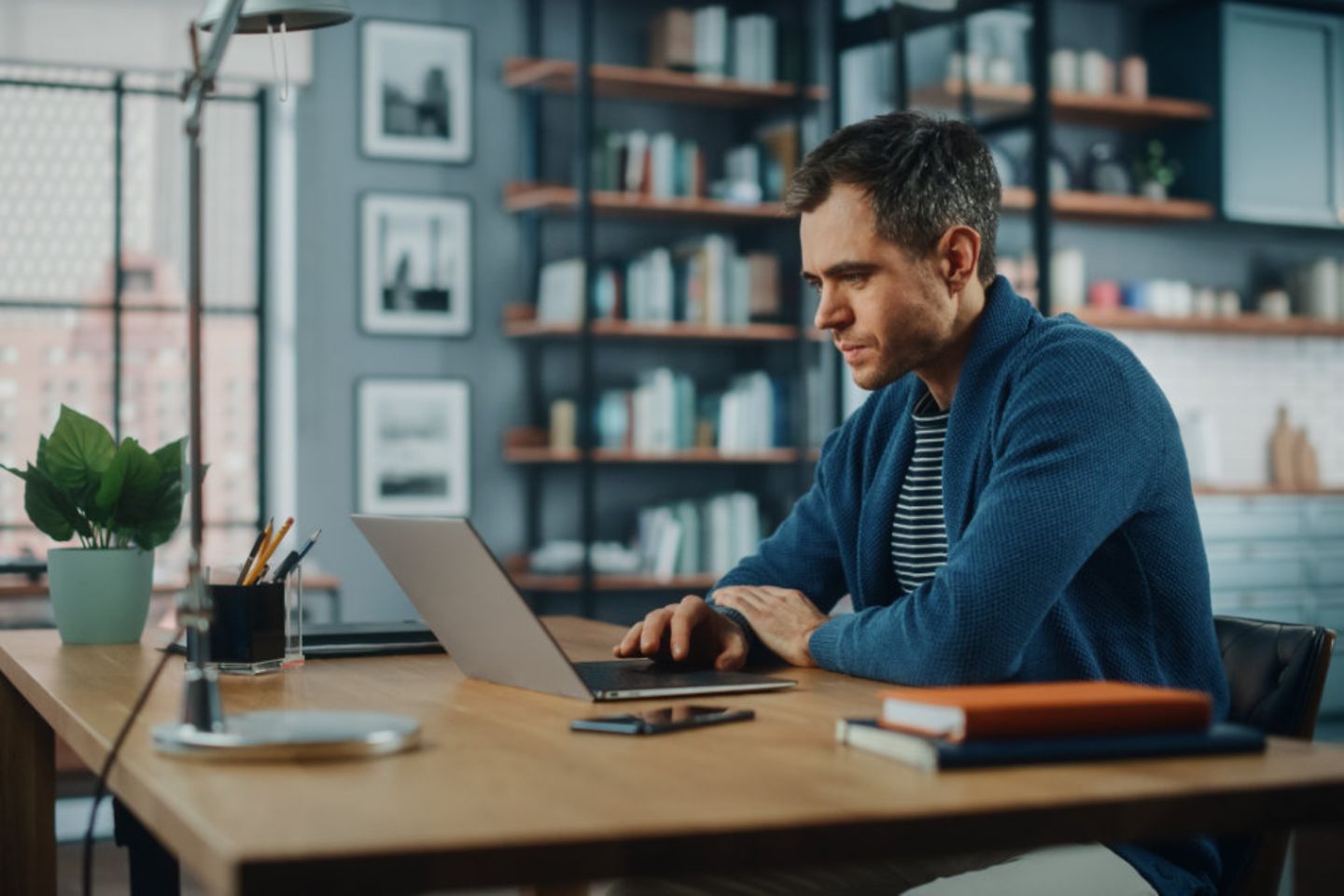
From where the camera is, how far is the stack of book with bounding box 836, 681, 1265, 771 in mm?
1099

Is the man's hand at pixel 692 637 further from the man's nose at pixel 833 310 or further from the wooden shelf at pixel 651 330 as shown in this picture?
the wooden shelf at pixel 651 330

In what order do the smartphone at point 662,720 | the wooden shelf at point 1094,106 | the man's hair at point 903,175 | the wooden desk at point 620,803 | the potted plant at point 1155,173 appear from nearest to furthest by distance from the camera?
the wooden desk at point 620,803
the smartphone at point 662,720
the man's hair at point 903,175
the wooden shelf at point 1094,106
the potted plant at point 1155,173

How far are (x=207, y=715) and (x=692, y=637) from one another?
72cm

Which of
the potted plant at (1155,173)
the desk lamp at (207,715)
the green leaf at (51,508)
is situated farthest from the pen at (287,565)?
the potted plant at (1155,173)

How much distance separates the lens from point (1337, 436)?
23.9 ft

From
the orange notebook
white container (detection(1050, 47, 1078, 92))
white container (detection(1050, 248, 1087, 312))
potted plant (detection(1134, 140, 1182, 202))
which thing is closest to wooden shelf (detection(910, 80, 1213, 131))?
white container (detection(1050, 47, 1078, 92))

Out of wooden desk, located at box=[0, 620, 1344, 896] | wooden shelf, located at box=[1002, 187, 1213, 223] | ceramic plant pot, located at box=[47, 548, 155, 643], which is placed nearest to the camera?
wooden desk, located at box=[0, 620, 1344, 896]

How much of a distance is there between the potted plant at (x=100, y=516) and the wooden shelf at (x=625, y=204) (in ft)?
11.6

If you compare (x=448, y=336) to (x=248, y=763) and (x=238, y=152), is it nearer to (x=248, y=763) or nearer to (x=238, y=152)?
(x=238, y=152)

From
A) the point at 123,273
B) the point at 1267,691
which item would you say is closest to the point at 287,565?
the point at 1267,691

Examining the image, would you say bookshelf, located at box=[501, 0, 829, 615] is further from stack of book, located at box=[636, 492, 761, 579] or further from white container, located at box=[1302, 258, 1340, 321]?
white container, located at box=[1302, 258, 1340, 321]

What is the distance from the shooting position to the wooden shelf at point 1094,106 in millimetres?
5301

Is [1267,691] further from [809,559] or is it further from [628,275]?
[628,275]

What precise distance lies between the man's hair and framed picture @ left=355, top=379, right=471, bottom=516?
12.8ft
